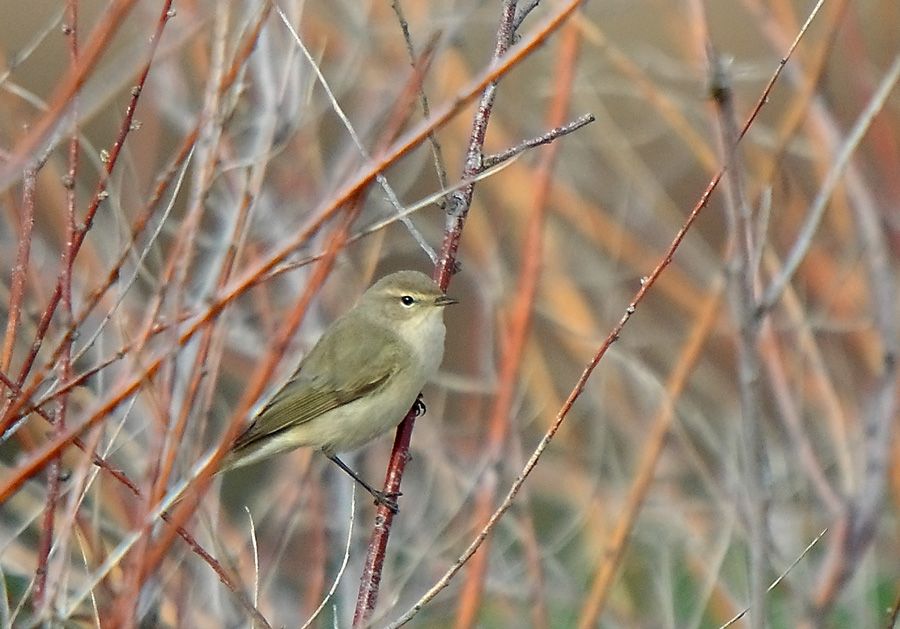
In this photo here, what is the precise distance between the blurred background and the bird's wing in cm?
10

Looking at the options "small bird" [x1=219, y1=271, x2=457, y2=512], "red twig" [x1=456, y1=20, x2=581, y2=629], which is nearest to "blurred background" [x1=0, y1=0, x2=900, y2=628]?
"red twig" [x1=456, y1=20, x2=581, y2=629]

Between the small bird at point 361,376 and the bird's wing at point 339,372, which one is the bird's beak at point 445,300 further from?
the bird's wing at point 339,372

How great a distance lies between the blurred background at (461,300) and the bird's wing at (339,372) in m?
0.10

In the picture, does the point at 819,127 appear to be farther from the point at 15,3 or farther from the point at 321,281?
the point at 15,3

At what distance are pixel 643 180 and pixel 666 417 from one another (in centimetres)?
127

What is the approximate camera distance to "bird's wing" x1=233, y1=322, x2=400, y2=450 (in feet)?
13.1

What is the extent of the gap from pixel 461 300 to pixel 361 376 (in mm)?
499

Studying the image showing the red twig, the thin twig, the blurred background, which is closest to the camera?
the blurred background

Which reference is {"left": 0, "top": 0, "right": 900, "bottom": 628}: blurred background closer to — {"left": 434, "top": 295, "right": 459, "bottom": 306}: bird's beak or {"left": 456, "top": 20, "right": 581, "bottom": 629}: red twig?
{"left": 456, "top": 20, "right": 581, "bottom": 629}: red twig

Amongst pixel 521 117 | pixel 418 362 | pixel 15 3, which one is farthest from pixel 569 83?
pixel 15 3

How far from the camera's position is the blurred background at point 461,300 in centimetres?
189

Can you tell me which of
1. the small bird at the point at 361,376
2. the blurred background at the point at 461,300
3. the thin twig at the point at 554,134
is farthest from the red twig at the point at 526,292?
the thin twig at the point at 554,134

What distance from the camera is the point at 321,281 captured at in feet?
5.16

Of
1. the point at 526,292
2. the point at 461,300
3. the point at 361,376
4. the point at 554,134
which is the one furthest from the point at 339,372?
the point at 554,134
